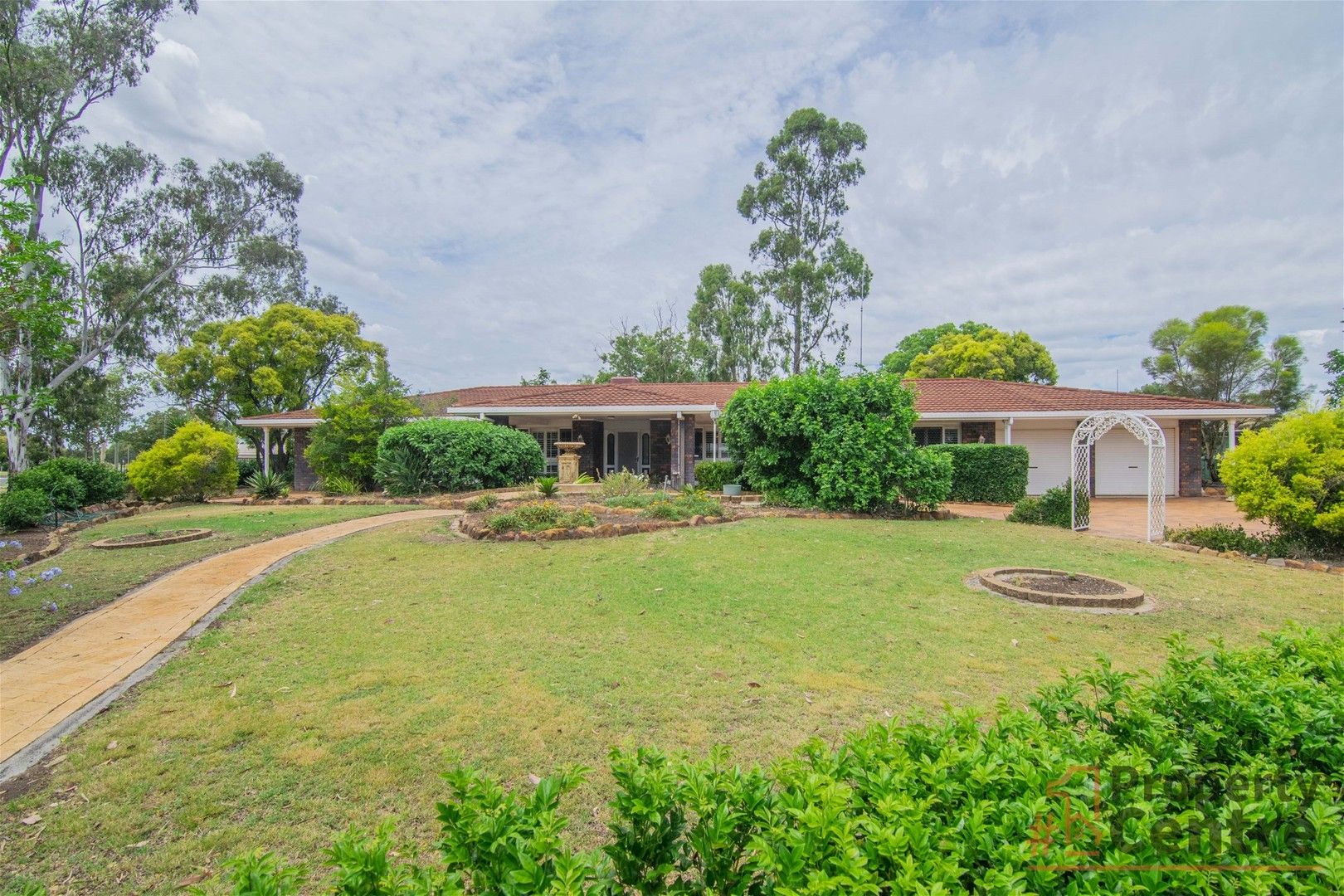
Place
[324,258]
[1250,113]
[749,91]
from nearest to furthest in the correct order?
[1250,113] < [749,91] < [324,258]

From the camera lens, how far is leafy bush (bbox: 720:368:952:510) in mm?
11781

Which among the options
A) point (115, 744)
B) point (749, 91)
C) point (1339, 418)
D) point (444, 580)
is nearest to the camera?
point (115, 744)

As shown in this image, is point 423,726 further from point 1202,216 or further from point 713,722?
point 1202,216

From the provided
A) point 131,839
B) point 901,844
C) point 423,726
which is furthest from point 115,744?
point 901,844

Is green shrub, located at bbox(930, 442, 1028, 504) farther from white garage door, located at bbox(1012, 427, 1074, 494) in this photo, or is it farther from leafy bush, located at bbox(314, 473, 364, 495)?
leafy bush, located at bbox(314, 473, 364, 495)

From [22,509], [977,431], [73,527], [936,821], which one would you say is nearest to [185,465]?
[73,527]

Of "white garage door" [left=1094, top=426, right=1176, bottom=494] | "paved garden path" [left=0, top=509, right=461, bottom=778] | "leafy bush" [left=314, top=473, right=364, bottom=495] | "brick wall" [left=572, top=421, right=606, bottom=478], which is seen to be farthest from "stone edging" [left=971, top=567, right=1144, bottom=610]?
"leafy bush" [left=314, top=473, right=364, bottom=495]

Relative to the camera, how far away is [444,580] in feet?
22.4

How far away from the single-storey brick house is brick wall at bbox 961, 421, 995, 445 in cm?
3

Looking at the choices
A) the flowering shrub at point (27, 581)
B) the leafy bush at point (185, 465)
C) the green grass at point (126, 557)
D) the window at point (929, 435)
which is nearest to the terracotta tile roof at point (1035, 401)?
the window at point (929, 435)

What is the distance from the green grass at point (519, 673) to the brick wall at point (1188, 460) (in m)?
12.7

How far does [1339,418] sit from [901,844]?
1185cm

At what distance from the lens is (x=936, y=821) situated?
149 cm

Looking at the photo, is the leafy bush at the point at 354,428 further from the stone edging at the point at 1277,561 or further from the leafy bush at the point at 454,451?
the stone edging at the point at 1277,561
